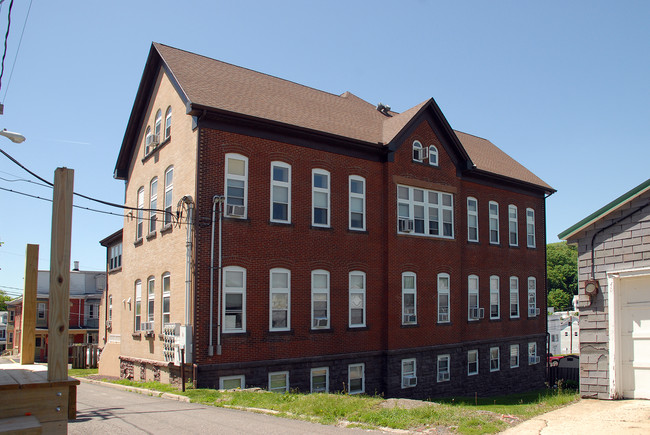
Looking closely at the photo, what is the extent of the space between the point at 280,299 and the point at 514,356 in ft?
49.5

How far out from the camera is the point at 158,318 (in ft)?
66.8

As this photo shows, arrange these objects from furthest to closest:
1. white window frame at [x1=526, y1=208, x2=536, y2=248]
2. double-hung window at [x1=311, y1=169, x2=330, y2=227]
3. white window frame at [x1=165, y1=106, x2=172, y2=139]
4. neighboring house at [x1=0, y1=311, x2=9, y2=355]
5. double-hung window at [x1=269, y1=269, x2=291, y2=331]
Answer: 1. neighboring house at [x1=0, y1=311, x2=9, y2=355]
2. white window frame at [x1=526, y1=208, x2=536, y2=248]
3. white window frame at [x1=165, y1=106, x2=172, y2=139]
4. double-hung window at [x1=311, y1=169, x2=330, y2=227]
5. double-hung window at [x1=269, y1=269, x2=291, y2=331]

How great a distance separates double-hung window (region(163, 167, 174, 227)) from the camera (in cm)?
2016

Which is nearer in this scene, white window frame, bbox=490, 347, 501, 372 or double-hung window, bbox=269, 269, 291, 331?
double-hung window, bbox=269, 269, 291, 331

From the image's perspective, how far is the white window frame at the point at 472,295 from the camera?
25.9m

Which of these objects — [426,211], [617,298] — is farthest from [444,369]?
[617,298]

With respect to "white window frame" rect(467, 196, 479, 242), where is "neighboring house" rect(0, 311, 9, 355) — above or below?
below

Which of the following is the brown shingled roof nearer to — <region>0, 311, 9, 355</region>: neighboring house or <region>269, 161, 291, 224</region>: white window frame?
<region>269, 161, 291, 224</region>: white window frame

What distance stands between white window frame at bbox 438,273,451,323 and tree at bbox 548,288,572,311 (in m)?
69.4

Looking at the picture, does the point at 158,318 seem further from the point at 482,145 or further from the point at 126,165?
the point at 482,145

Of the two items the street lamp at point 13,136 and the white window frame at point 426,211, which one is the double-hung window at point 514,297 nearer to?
the white window frame at point 426,211

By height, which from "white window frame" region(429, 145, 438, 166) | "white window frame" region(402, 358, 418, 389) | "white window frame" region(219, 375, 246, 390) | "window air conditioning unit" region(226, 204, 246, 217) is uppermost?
"white window frame" region(429, 145, 438, 166)

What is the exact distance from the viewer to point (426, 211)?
23.8 meters

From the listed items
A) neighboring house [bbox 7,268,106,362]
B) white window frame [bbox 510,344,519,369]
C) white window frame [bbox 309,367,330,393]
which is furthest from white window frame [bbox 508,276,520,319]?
neighboring house [bbox 7,268,106,362]
